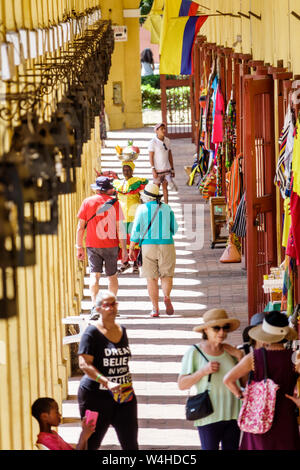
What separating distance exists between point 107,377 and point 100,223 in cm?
516

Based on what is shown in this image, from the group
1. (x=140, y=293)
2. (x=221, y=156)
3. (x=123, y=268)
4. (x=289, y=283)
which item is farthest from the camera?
(x=221, y=156)

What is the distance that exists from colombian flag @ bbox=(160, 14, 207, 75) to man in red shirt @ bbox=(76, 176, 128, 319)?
2.11 meters

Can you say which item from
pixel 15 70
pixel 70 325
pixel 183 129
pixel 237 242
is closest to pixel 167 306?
pixel 70 325

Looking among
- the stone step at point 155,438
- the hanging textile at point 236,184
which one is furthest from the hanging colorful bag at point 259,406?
the hanging textile at point 236,184

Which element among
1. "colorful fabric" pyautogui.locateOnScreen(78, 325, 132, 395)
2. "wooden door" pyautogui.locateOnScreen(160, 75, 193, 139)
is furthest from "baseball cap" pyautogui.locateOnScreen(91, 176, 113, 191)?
"wooden door" pyautogui.locateOnScreen(160, 75, 193, 139)

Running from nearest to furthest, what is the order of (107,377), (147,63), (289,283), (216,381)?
(216,381) → (107,377) → (289,283) → (147,63)

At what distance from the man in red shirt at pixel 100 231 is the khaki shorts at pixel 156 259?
0.35m

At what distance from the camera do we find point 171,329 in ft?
40.2

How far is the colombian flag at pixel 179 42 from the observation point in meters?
13.7

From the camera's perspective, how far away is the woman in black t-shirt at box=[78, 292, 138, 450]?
24.4 feet

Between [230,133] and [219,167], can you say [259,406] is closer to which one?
[230,133]

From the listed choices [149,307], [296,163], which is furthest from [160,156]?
[296,163]

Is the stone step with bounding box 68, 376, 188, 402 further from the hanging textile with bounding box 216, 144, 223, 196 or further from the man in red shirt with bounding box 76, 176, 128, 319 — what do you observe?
the hanging textile with bounding box 216, 144, 223, 196

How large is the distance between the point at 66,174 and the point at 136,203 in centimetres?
897
